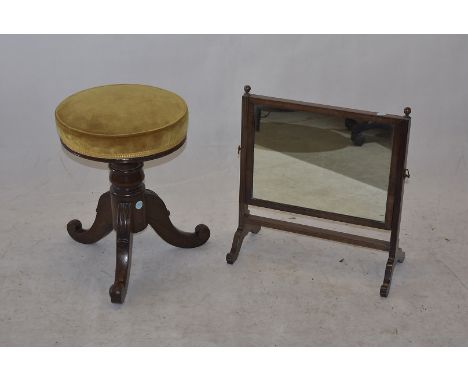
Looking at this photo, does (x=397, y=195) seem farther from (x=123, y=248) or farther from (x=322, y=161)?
(x=123, y=248)

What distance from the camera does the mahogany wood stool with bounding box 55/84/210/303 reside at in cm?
Result: 330

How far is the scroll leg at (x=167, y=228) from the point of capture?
3730 millimetres

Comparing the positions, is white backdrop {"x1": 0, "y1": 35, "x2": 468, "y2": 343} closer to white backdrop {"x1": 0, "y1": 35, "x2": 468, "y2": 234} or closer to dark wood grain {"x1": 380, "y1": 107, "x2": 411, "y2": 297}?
white backdrop {"x1": 0, "y1": 35, "x2": 468, "y2": 234}

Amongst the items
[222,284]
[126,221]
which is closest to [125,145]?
[126,221]

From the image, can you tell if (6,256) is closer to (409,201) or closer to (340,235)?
(340,235)

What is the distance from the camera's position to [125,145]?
3.29 meters

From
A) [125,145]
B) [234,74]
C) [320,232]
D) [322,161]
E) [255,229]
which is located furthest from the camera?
[234,74]

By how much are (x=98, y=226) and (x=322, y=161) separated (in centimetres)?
97

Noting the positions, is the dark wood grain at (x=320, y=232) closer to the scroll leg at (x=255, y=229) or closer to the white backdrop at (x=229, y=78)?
the scroll leg at (x=255, y=229)

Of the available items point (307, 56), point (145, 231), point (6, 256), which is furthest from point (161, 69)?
point (6, 256)

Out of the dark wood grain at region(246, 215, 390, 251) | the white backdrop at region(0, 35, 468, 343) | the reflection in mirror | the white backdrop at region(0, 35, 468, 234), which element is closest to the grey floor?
the dark wood grain at region(246, 215, 390, 251)

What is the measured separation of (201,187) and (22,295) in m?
1.10

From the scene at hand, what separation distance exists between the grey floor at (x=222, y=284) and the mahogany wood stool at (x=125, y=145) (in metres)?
0.10

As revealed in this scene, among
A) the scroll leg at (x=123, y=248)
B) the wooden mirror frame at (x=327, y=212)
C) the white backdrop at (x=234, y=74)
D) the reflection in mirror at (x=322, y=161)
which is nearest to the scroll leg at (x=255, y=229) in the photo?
the wooden mirror frame at (x=327, y=212)
